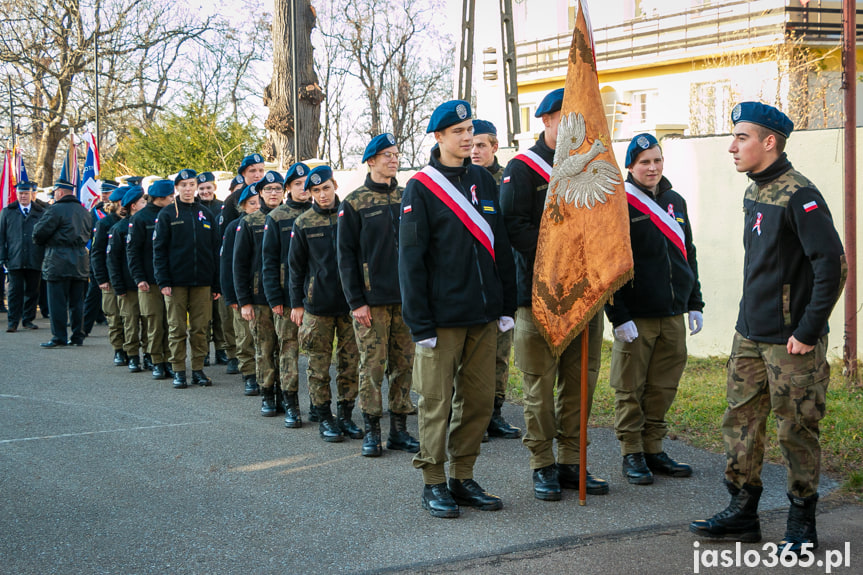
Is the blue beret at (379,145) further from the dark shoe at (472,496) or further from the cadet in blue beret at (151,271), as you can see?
the cadet in blue beret at (151,271)

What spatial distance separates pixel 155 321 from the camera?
1008 cm

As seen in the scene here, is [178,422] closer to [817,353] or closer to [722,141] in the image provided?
[817,353]

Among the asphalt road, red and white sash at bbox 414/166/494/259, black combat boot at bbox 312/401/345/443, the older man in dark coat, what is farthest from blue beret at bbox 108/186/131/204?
red and white sash at bbox 414/166/494/259

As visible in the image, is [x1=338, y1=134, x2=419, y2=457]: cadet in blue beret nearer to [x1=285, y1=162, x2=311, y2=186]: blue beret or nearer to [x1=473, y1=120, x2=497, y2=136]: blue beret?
[x1=473, y1=120, x2=497, y2=136]: blue beret

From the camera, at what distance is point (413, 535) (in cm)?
467

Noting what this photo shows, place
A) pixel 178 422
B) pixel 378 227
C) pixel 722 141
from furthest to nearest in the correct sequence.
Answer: pixel 722 141, pixel 178 422, pixel 378 227

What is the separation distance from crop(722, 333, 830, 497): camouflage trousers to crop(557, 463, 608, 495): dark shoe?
3.12ft

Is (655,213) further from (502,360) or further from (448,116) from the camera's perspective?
(502,360)

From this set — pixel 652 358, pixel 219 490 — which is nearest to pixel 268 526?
pixel 219 490

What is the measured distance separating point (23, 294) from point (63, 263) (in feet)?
9.81

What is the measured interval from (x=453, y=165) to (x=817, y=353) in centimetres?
229

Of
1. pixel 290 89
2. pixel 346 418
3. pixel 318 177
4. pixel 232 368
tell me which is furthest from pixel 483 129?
pixel 290 89

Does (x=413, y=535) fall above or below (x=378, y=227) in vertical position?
below

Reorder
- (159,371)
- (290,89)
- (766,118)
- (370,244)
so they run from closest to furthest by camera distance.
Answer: (766,118) → (370,244) → (159,371) → (290,89)
